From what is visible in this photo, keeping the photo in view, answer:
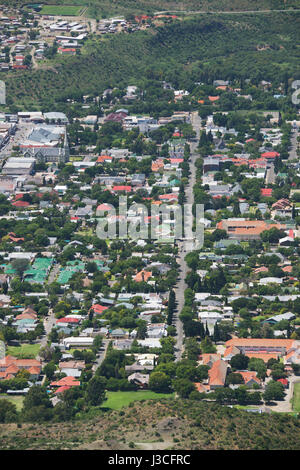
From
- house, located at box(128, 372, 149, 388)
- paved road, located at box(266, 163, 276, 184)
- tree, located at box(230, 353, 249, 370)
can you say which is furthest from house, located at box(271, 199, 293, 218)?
house, located at box(128, 372, 149, 388)

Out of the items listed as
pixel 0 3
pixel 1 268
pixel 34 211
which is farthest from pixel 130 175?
pixel 0 3

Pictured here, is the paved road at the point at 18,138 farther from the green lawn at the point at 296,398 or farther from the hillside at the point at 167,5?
the green lawn at the point at 296,398

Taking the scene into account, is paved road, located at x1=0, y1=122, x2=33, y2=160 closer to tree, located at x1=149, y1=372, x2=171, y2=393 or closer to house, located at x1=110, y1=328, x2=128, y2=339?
house, located at x1=110, y1=328, x2=128, y2=339

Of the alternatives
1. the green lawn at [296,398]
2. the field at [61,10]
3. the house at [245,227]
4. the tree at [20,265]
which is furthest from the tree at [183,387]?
the field at [61,10]

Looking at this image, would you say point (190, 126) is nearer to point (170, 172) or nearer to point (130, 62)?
point (170, 172)

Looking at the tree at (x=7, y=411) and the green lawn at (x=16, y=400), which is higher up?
the tree at (x=7, y=411)

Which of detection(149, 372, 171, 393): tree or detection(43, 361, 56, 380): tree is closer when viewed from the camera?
detection(149, 372, 171, 393): tree
